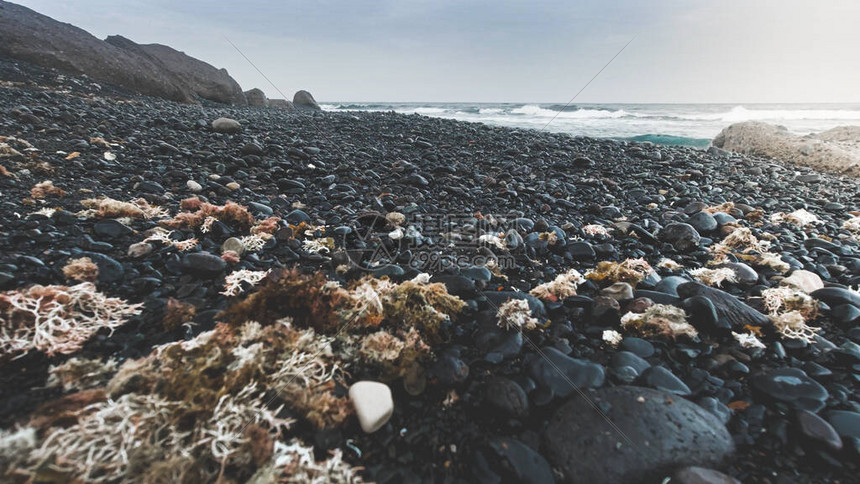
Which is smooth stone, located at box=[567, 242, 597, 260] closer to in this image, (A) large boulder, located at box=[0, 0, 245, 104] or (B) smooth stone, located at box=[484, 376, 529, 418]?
(B) smooth stone, located at box=[484, 376, 529, 418]

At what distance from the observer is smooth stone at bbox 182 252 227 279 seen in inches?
109

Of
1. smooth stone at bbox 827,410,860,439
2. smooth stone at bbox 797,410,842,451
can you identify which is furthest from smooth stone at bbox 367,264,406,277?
smooth stone at bbox 827,410,860,439

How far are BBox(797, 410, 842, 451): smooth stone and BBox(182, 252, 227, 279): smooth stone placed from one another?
3741 mm

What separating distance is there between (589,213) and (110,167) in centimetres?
691

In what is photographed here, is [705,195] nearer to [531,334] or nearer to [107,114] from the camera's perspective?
[531,334]

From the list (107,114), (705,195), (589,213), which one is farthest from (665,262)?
(107,114)

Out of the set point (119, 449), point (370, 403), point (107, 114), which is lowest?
point (370, 403)

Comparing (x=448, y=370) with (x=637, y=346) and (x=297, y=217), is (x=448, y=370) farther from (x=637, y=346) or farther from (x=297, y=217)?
(x=297, y=217)

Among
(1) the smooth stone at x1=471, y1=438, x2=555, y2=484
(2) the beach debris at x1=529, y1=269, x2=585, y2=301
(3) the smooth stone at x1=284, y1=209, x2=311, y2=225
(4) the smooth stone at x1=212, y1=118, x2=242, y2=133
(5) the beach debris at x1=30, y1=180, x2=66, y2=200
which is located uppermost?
(4) the smooth stone at x1=212, y1=118, x2=242, y2=133

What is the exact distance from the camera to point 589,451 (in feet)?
5.24

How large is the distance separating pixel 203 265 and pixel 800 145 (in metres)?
16.6

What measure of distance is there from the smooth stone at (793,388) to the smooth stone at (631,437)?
51 cm

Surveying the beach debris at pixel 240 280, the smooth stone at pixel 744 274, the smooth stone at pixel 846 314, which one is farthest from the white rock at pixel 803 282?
the beach debris at pixel 240 280

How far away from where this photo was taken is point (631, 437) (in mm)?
1646
